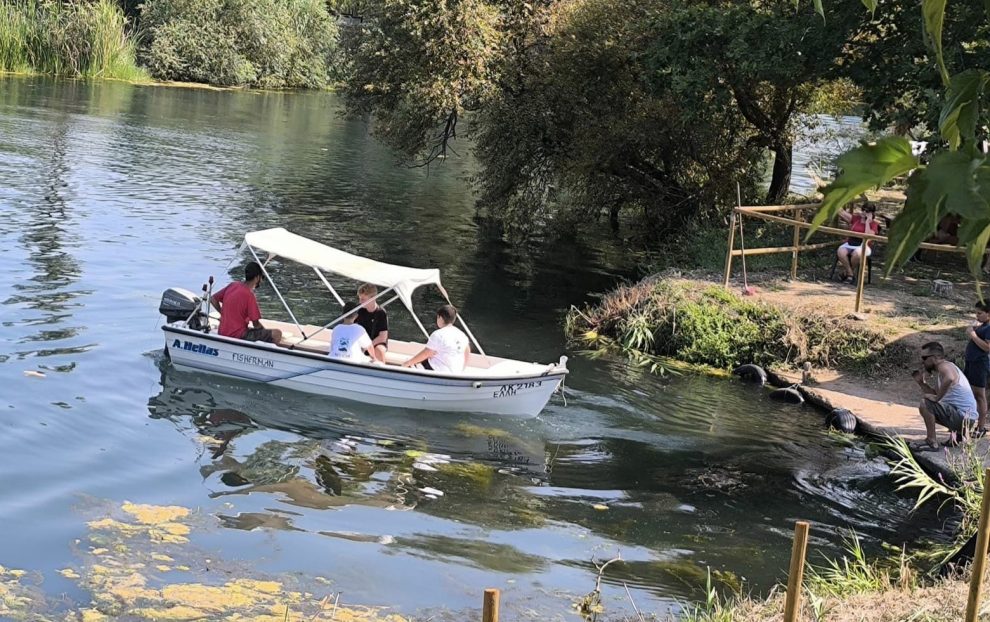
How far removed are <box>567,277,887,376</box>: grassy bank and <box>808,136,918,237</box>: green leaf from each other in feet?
58.5

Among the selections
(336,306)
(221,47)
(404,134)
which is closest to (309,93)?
(221,47)

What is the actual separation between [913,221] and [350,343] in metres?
14.8

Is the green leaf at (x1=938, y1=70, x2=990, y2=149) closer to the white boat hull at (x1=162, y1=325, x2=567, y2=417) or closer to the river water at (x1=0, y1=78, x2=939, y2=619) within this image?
the river water at (x1=0, y1=78, x2=939, y2=619)

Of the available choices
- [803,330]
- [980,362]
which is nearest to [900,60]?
[803,330]

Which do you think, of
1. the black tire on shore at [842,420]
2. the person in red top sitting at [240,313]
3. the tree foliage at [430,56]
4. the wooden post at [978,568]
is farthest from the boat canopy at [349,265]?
the wooden post at [978,568]

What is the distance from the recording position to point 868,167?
1.79 m

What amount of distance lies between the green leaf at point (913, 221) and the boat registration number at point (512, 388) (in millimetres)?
14141

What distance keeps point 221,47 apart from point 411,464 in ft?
213

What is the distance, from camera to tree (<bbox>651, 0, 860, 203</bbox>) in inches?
898

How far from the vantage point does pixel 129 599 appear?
9289mm

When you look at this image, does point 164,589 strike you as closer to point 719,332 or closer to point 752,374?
point 752,374

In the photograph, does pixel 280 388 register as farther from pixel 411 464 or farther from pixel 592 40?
pixel 592 40

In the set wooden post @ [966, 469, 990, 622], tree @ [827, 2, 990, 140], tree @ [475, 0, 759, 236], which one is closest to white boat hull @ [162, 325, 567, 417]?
tree @ [827, 2, 990, 140]

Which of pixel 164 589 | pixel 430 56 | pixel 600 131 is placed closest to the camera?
pixel 164 589
